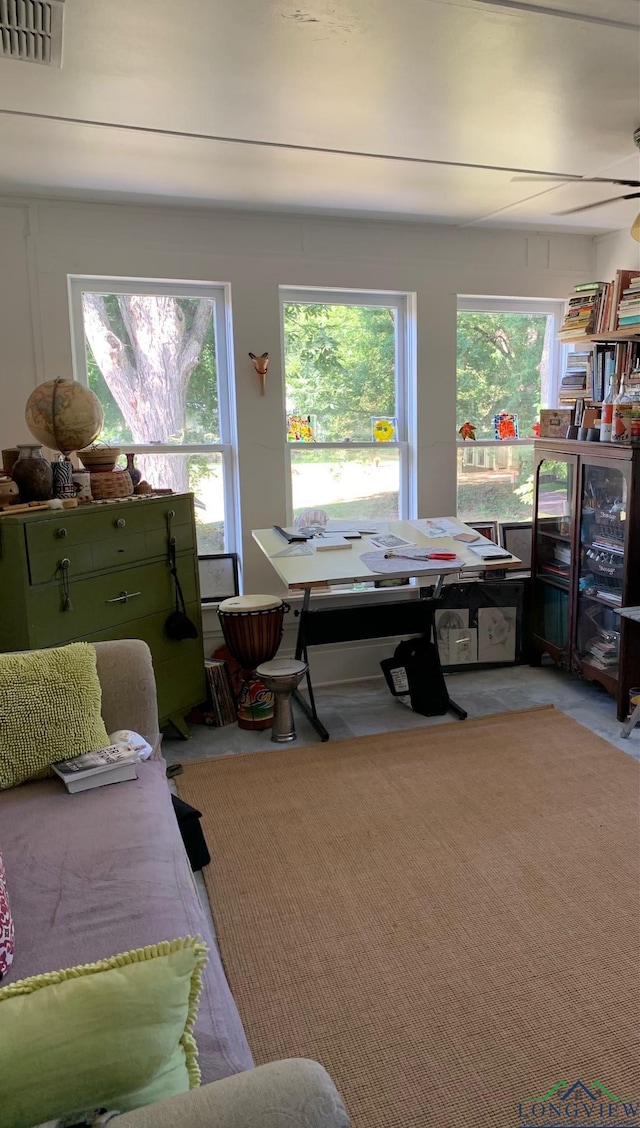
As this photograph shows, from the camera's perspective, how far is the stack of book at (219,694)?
369 centimetres

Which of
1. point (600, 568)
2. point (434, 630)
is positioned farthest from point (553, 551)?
point (434, 630)

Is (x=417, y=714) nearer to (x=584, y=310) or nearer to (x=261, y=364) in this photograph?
(x=261, y=364)

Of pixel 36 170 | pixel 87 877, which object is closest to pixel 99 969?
pixel 87 877

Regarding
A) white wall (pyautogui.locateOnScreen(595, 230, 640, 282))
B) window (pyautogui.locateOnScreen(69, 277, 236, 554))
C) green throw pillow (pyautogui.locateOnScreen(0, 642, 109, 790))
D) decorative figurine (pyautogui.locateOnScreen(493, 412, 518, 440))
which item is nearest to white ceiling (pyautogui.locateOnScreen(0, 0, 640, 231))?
window (pyautogui.locateOnScreen(69, 277, 236, 554))

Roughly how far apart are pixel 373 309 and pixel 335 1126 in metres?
4.03

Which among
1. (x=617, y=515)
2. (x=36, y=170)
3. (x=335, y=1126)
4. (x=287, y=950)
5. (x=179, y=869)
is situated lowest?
(x=287, y=950)

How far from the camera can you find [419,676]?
3889 millimetres

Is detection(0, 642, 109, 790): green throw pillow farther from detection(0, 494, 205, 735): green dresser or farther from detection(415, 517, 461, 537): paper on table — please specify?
detection(415, 517, 461, 537): paper on table

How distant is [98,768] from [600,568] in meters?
2.82

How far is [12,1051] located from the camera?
2.77 feet

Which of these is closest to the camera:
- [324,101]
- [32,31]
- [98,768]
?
[32,31]

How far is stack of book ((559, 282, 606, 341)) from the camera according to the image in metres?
3.89

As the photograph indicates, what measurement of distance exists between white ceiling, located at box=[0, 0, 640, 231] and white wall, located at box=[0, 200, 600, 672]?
203 mm

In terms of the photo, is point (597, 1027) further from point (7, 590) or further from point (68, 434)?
point (68, 434)
